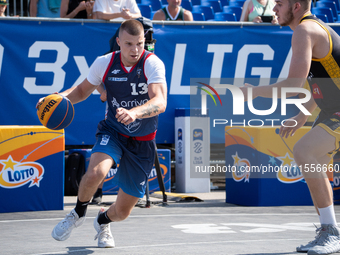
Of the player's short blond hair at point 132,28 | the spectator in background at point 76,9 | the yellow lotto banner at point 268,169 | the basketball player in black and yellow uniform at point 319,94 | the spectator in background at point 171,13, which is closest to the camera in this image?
the basketball player in black and yellow uniform at point 319,94

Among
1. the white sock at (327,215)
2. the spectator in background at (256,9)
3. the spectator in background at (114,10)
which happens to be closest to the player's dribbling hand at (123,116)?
the white sock at (327,215)

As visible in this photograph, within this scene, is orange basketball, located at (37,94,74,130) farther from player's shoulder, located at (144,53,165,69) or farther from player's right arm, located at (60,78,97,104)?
player's shoulder, located at (144,53,165,69)

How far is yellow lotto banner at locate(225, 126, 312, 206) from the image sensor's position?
730 centimetres

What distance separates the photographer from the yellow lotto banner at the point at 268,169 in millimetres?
7301

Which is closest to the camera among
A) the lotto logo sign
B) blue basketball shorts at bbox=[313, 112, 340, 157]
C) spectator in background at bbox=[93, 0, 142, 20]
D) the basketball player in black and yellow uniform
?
the basketball player in black and yellow uniform

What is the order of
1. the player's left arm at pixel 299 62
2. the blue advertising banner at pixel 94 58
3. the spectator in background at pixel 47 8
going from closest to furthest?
the player's left arm at pixel 299 62 → the blue advertising banner at pixel 94 58 → the spectator in background at pixel 47 8

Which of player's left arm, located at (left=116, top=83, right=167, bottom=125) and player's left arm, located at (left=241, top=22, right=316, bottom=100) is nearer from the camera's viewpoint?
player's left arm, located at (left=116, top=83, right=167, bottom=125)

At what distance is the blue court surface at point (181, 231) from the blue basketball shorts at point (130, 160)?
55cm

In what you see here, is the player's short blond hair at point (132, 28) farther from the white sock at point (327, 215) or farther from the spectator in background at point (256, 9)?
the spectator in background at point (256, 9)

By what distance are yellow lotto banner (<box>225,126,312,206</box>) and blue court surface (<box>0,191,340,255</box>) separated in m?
0.22

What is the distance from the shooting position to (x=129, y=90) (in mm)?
4395

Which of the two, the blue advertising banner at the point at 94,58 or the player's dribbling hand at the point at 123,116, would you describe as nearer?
the player's dribbling hand at the point at 123,116

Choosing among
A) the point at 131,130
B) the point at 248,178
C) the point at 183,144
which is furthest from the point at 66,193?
the point at 131,130

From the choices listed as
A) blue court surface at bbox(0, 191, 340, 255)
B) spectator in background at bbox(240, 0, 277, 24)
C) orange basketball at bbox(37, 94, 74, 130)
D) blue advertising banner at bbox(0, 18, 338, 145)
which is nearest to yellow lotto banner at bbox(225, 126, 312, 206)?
blue court surface at bbox(0, 191, 340, 255)
